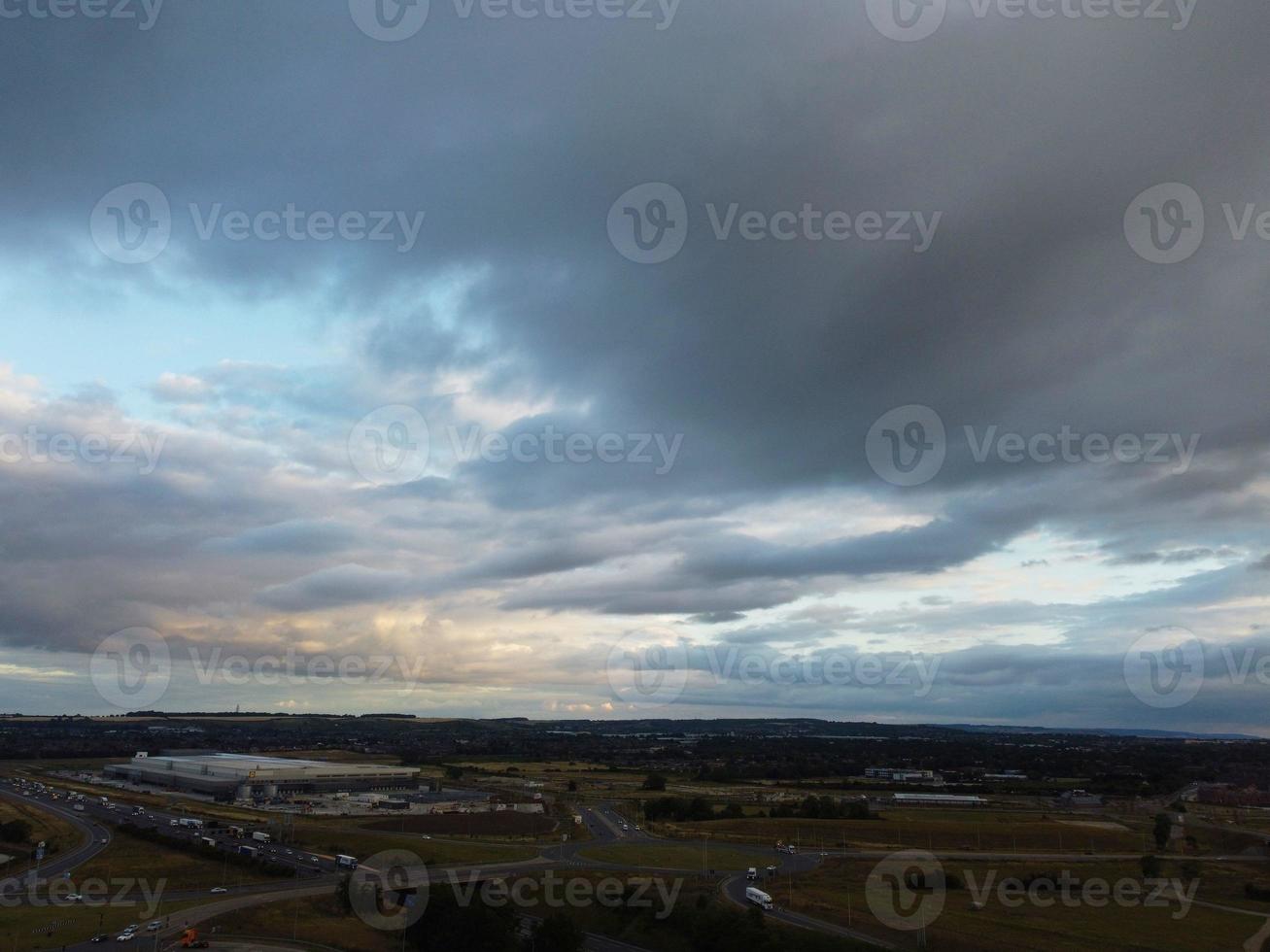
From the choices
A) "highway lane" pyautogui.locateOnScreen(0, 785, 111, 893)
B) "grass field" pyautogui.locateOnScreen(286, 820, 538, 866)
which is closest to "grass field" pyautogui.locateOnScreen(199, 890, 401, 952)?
"grass field" pyautogui.locateOnScreen(286, 820, 538, 866)

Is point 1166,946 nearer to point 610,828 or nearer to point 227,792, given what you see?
point 610,828

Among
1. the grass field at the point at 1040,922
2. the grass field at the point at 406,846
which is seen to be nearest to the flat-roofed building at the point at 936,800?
the grass field at the point at 1040,922

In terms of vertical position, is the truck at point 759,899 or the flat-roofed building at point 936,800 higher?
the truck at point 759,899

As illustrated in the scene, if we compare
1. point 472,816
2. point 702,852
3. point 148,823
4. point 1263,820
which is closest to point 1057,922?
point 702,852

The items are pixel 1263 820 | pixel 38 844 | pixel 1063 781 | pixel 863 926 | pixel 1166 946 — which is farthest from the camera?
pixel 1063 781
